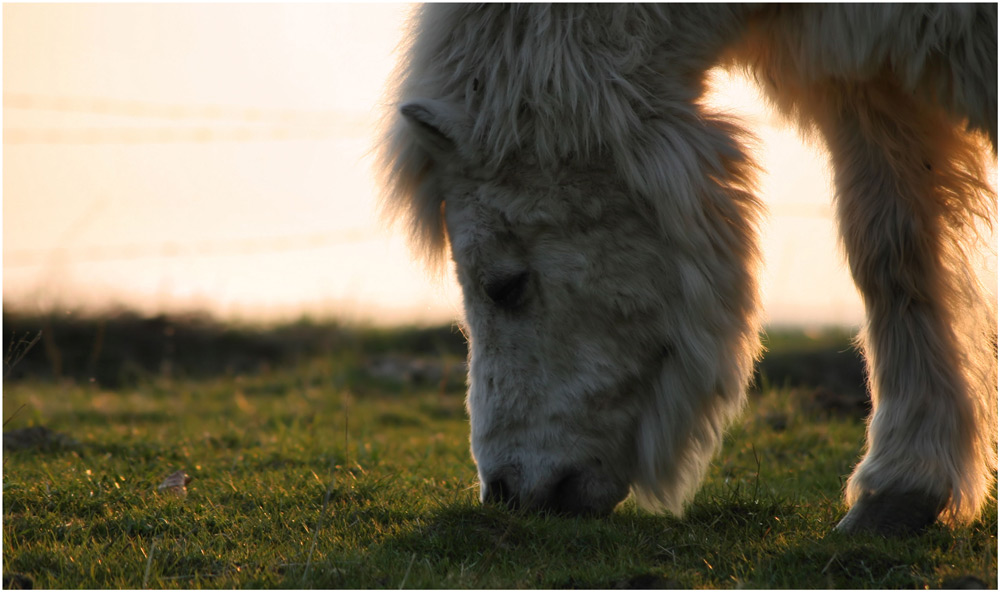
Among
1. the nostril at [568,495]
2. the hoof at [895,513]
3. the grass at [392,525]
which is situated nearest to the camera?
the grass at [392,525]

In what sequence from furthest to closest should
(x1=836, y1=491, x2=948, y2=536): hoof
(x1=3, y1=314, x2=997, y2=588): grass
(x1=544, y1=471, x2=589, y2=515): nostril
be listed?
(x1=544, y1=471, x2=589, y2=515): nostril < (x1=836, y1=491, x2=948, y2=536): hoof < (x1=3, y1=314, x2=997, y2=588): grass

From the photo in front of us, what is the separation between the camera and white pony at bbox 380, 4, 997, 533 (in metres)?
3.12

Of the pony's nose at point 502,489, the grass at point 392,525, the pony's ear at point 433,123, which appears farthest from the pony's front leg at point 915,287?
the pony's ear at point 433,123

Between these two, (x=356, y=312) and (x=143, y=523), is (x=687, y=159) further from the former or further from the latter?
(x=356, y=312)

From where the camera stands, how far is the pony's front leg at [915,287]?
10.6 ft

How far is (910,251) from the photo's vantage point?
336cm

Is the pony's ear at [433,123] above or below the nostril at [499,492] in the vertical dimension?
above

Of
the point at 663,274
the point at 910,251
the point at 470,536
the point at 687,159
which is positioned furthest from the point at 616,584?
the point at 910,251

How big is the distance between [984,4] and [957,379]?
4.49ft

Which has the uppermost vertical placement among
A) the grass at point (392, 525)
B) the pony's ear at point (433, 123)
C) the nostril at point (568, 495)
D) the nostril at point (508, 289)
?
the pony's ear at point (433, 123)

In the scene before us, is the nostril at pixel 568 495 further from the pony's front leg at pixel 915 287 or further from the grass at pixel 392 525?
the pony's front leg at pixel 915 287

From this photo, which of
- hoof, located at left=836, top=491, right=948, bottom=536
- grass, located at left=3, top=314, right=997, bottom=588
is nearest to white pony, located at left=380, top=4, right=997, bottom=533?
hoof, located at left=836, top=491, right=948, bottom=536

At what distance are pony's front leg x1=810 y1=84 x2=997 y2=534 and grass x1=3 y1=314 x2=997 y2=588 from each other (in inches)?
11.1

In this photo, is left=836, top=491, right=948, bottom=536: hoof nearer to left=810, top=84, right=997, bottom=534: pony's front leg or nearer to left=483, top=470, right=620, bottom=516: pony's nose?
left=810, top=84, right=997, bottom=534: pony's front leg
